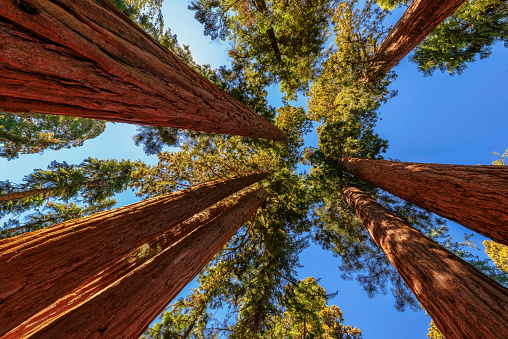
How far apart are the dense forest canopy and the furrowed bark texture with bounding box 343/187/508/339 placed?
3.67 m

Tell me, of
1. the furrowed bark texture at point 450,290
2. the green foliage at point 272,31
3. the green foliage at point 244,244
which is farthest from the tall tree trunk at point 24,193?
the furrowed bark texture at point 450,290

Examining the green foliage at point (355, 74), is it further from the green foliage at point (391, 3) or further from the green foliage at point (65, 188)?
the green foliage at point (65, 188)

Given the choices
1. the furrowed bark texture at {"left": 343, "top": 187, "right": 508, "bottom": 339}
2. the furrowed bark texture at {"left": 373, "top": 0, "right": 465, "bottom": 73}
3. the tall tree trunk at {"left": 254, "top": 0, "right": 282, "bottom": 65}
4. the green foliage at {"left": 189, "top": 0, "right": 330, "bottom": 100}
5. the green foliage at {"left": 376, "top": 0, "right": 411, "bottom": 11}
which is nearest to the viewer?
the furrowed bark texture at {"left": 343, "top": 187, "right": 508, "bottom": 339}

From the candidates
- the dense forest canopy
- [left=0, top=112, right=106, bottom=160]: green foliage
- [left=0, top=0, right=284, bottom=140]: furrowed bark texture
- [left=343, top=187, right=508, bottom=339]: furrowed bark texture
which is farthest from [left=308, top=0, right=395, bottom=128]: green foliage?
[left=0, top=112, right=106, bottom=160]: green foliage

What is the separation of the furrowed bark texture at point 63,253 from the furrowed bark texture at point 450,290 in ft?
13.7

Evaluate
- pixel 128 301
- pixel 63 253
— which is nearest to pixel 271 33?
pixel 63 253

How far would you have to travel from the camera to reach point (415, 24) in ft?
19.0

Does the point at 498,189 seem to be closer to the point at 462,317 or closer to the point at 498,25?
the point at 462,317

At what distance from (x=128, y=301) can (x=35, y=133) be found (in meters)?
10.5

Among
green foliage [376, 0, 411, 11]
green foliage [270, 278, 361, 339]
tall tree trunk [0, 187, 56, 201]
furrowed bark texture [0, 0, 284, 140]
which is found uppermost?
green foliage [376, 0, 411, 11]

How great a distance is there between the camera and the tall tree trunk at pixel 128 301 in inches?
70.7

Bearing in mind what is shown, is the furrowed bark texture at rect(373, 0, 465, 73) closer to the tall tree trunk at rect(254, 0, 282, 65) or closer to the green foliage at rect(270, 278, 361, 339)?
the tall tree trunk at rect(254, 0, 282, 65)

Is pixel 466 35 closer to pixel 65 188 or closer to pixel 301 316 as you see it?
pixel 301 316

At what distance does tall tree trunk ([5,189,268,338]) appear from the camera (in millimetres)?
1797
